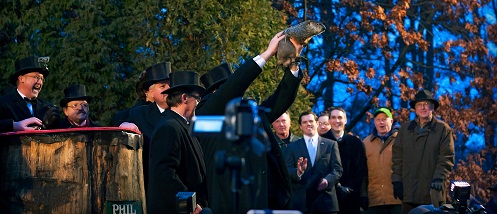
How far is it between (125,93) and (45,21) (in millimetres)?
1452

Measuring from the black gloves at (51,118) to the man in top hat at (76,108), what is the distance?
830 millimetres

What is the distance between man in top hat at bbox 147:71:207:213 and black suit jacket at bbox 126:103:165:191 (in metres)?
1.16

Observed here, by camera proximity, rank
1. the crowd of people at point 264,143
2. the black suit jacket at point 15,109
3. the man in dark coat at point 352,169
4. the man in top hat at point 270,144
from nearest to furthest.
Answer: the man in top hat at point 270,144 → the crowd of people at point 264,143 → the black suit jacket at point 15,109 → the man in dark coat at point 352,169

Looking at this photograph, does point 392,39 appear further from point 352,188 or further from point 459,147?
point 352,188

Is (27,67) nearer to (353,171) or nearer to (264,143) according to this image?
(353,171)

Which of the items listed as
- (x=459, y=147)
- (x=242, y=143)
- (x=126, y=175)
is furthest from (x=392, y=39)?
(x=242, y=143)

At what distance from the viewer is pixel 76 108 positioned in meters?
11.4

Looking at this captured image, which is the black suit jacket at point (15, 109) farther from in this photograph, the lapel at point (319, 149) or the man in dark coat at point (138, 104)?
the lapel at point (319, 149)

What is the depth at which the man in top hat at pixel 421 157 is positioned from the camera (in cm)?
1367

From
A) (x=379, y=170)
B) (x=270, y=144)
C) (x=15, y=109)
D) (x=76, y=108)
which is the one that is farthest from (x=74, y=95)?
(x=379, y=170)

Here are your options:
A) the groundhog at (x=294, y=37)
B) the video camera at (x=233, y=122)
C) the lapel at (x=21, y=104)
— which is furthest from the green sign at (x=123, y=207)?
the video camera at (x=233, y=122)

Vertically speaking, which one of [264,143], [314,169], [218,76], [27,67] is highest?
[27,67]

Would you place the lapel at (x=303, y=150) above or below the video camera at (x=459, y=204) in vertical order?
above

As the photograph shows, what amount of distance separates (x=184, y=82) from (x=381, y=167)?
231 inches
